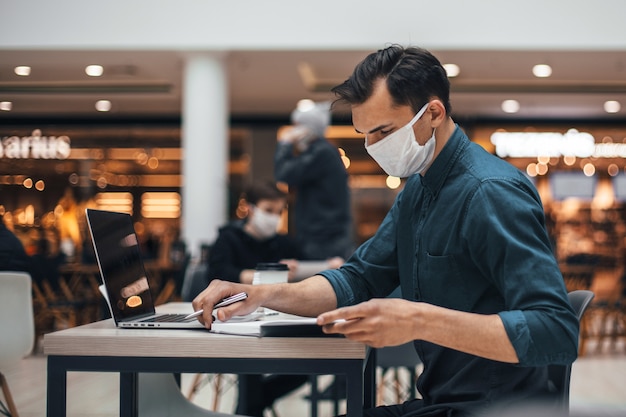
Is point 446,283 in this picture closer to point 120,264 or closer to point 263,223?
point 120,264

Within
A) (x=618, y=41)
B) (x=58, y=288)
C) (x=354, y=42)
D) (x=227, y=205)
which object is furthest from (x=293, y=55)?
(x=58, y=288)

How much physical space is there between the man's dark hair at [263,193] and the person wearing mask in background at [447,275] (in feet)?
7.53

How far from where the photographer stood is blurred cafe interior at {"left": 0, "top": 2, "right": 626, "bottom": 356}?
441 cm

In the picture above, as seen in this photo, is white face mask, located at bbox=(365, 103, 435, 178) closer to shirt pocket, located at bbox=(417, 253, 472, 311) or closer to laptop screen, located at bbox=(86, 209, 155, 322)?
shirt pocket, located at bbox=(417, 253, 472, 311)

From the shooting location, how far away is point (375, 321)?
1204 mm

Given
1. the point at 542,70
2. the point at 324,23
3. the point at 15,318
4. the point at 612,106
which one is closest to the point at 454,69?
the point at 542,70

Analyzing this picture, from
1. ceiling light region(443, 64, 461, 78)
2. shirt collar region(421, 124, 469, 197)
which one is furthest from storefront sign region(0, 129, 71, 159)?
ceiling light region(443, 64, 461, 78)

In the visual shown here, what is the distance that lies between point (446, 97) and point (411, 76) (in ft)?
0.33

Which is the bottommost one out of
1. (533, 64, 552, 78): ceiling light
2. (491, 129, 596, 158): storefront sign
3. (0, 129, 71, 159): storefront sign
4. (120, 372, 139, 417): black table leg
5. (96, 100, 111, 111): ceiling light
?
(120, 372, 139, 417): black table leg

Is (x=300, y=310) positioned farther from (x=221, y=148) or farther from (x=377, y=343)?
(x=221, y=148)

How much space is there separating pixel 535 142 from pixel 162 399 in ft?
35.3

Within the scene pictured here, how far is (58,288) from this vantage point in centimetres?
478

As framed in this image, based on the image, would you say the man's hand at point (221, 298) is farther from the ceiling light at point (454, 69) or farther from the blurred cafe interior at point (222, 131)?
the ceiling light at point (454, 69)

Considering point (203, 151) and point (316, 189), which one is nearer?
point (316, 189)
